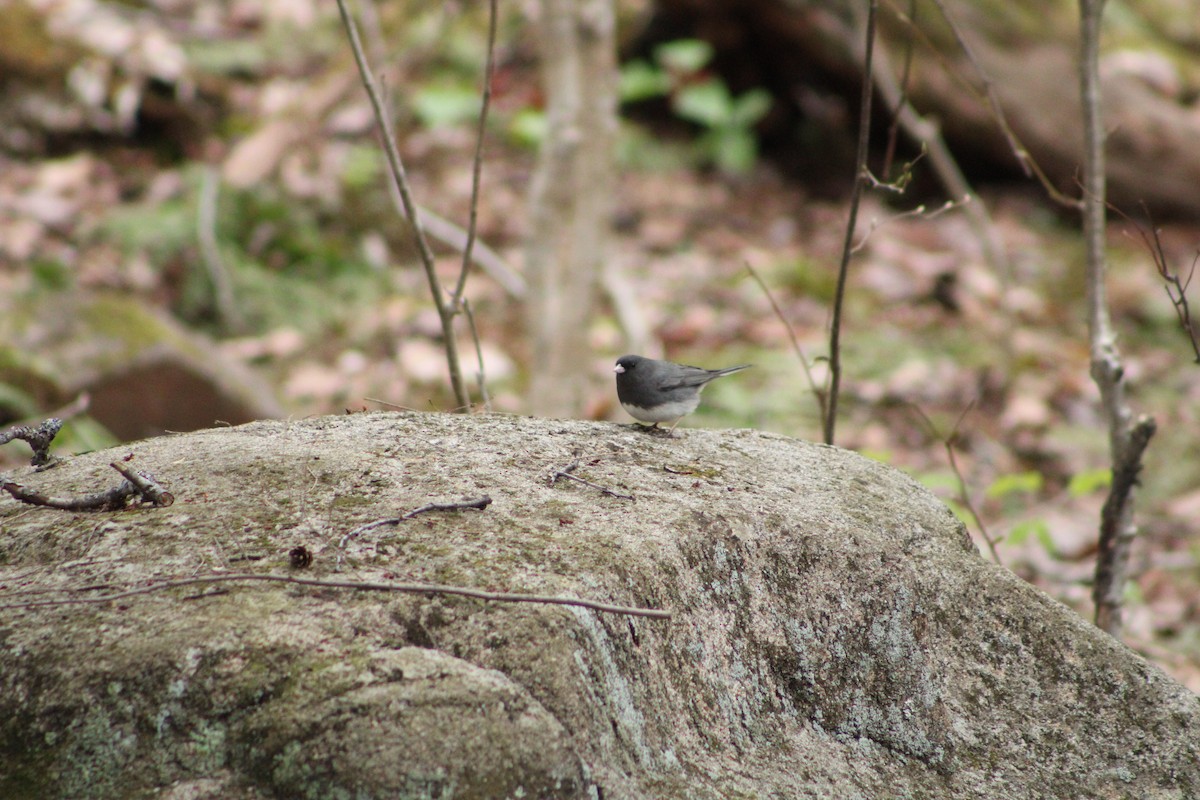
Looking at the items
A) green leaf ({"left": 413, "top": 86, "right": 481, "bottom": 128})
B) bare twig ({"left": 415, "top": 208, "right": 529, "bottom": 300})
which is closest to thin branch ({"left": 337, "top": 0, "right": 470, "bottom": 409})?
bare twig ({"left": 415, "top": 208, "right": 529, "bottom": 300})

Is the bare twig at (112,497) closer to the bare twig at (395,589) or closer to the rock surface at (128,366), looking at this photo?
the bare twig at (395,589)

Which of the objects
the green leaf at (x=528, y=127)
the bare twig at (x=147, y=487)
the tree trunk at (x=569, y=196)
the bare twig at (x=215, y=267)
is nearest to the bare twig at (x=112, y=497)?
the bare twig at (x=147, y=487)

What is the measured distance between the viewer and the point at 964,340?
302 inches

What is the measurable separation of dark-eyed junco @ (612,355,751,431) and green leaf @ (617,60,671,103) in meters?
6.71

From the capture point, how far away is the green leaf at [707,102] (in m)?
9.43

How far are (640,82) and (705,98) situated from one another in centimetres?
68

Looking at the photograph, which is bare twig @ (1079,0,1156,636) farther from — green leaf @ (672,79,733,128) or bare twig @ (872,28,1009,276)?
green leaf @ (672,79,733,128)

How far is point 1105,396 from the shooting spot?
3557 mm

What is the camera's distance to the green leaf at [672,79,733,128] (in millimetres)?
9430

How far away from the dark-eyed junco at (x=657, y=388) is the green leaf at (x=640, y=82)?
6.71 metres

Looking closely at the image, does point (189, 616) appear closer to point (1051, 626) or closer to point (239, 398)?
point (1051, 626)

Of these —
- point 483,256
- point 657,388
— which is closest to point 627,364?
point 657,388

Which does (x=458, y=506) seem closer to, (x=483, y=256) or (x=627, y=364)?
(x=627, y=364)

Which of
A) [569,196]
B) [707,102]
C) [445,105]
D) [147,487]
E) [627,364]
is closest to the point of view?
[147,487]
